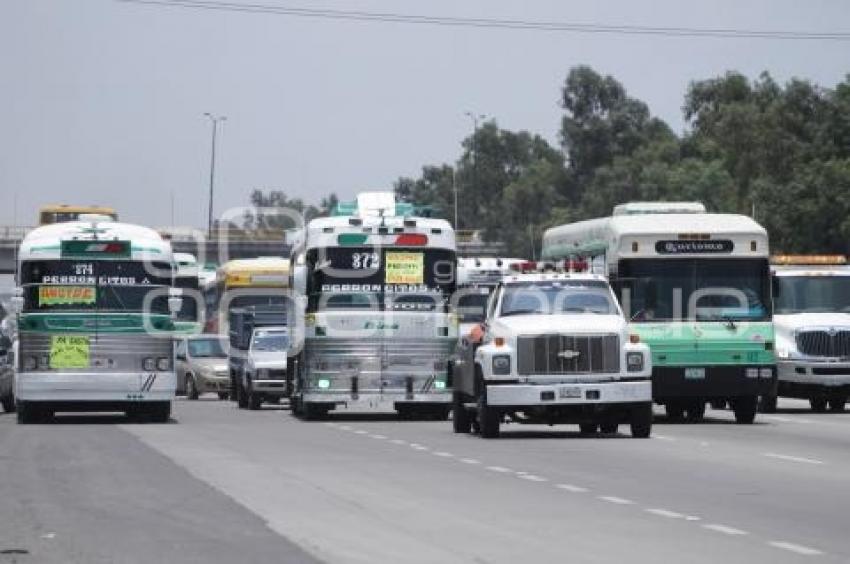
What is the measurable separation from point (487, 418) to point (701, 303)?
6019mm

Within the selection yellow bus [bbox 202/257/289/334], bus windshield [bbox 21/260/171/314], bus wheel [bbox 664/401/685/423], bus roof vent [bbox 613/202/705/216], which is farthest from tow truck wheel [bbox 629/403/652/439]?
yellow bus [bbox 202/257/289/334]

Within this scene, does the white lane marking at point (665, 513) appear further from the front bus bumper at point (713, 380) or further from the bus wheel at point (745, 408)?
the bus wheel at point (745, 408)

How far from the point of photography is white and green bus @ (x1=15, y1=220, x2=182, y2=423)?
34938 millimetres

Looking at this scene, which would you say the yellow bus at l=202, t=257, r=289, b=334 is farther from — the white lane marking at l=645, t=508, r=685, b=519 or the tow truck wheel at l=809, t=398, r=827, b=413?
the white lane marking at l=645, t=508, r=685, b=519

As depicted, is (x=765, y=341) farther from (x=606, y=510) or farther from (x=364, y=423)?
(x=606, y=510)

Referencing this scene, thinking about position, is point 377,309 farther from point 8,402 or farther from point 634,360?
point 8,402

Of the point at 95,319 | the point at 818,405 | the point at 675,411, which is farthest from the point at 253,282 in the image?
the point at 675,411

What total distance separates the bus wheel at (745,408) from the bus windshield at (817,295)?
5.89 metres

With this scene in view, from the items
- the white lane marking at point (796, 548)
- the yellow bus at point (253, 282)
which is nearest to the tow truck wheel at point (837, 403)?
the yellow bus at point (253, 282)

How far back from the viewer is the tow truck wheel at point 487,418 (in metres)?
28.8

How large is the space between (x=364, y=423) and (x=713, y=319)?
6.11m

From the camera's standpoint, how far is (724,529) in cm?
1603

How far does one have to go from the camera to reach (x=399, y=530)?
1620 cm

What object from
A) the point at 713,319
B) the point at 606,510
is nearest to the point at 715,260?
the point at 713,319
